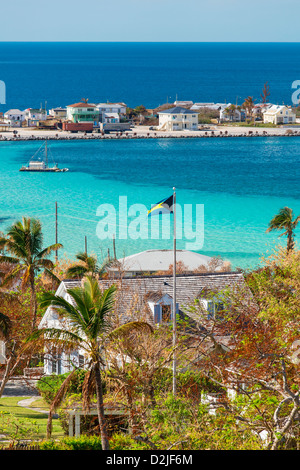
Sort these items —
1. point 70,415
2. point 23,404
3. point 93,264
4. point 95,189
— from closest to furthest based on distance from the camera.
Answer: point 70,415
point 23,404
point 93,264
point 95,189

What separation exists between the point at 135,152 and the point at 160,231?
6264cm

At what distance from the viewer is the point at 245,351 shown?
19.5m

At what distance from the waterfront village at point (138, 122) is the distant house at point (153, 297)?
4456 inches

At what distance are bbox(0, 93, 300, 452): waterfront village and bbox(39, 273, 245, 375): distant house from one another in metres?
0.08

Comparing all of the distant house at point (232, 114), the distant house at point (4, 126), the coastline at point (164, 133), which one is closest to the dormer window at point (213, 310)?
the coastline at point (164, 133)

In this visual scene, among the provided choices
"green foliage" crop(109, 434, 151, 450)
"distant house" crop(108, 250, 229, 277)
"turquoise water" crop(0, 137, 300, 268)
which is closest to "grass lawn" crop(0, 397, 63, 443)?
"green foliage" crop(109, 434, 151, 450)

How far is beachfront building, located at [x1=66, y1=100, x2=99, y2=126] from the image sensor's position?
151375 mm

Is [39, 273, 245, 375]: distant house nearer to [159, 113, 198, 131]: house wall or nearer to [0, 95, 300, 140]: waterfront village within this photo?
[0, 95, 300, 140]: waterfront village

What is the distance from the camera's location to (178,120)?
15250 centimetres

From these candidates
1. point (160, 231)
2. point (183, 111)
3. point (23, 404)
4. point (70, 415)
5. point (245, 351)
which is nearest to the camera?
point (245, 351)

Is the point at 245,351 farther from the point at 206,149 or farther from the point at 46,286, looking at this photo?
the point at 206,149

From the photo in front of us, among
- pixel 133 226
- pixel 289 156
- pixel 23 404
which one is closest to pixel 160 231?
→ pixel 133 226
